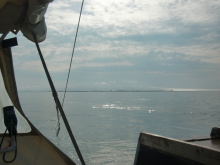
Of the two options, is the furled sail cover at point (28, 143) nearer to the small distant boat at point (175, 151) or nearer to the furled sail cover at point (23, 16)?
the furled sail cover at point (23, 16)

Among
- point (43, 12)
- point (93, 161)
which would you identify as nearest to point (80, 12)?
point (43, 12)

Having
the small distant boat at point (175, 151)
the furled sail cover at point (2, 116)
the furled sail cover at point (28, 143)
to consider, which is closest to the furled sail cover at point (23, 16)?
the furled sail cover at point (28, 143)

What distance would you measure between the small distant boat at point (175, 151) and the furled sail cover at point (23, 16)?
2084 mm

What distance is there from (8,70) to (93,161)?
668 cm

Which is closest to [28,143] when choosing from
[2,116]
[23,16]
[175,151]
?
[2,116]

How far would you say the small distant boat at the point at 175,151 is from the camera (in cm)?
197

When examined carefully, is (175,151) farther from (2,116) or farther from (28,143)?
(2,116)

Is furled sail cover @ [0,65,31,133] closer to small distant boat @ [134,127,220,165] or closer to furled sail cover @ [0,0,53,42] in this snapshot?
furled sail cover @ [0,0,53,42]

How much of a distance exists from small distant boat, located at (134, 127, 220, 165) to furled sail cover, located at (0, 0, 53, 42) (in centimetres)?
208

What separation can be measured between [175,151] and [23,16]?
260 centimetres

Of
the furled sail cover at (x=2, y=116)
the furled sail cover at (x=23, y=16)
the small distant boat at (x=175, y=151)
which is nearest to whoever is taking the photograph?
the small distant boat at (x=175, y=151)

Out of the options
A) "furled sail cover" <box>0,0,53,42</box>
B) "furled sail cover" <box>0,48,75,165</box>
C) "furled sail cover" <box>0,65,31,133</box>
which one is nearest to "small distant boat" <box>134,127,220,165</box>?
"furled sail cover" <box>0,48,75,165</box>

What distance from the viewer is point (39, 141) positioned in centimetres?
336

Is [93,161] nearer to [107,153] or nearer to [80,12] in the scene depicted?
[107,153]
